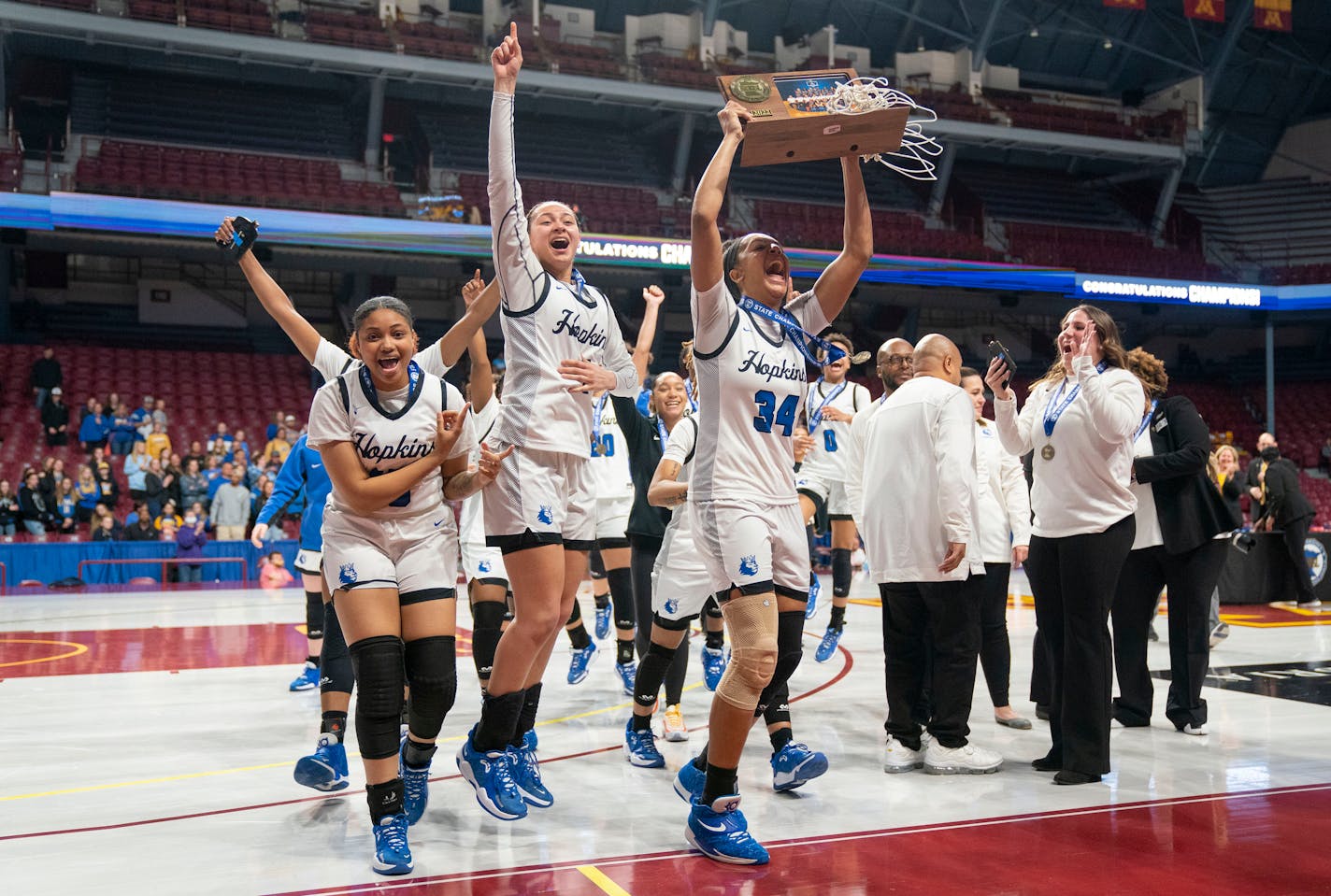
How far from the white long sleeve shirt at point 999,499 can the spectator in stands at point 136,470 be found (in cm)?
1244

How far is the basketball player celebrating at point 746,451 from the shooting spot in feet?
12.8

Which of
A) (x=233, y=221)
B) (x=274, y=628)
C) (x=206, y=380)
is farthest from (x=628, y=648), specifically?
(x=206, y=380)

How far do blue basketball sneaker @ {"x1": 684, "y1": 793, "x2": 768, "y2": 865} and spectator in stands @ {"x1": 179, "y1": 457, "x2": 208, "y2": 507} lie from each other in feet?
44.3

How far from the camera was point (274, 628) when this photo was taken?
10.5 m

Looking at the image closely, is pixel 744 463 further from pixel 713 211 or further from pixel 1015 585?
pixel 1015 585

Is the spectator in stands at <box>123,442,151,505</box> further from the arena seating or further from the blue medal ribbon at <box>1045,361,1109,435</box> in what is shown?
the blue medal ribbon at <box>1045,361,1109,435</box>

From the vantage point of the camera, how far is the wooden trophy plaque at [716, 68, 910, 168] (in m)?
3.97

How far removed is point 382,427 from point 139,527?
12836mm

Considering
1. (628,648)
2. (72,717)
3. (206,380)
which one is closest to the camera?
(72,717)

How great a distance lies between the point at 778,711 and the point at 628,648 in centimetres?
246

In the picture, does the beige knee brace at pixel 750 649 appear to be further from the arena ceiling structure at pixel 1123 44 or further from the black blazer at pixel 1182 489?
the arena ceiling structure at pixel 1123 44

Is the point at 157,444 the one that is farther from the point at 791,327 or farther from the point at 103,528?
the point at 791,327

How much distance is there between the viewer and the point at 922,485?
5.19m

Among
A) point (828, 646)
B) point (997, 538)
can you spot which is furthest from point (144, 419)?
point (997, 538)
